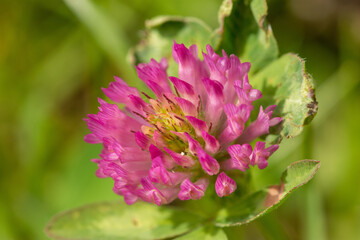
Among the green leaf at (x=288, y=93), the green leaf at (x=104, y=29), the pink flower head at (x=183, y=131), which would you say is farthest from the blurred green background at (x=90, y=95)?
the pink flower head at (x=183, y=131)

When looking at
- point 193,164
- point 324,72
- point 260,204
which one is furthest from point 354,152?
point 193,164

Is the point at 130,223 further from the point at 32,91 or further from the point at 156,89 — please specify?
the point at 32,91

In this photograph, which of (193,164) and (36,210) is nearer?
(193,164)

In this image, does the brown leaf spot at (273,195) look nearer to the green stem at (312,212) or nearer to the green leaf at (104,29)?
the green stem at (312,212)

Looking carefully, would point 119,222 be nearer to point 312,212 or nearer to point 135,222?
point 135,222

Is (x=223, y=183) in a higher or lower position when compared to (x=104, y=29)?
lower

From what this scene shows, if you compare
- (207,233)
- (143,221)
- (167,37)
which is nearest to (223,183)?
(207,233)

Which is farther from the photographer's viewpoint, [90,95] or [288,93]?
Answer: [90,95]
